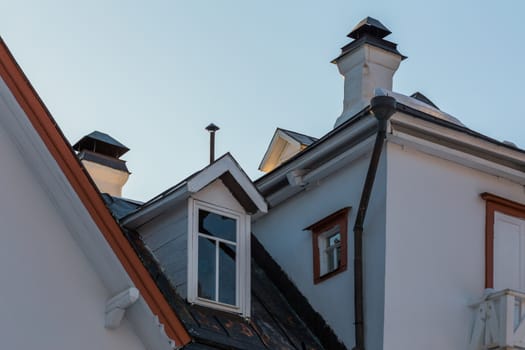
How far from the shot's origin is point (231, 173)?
59.8ft

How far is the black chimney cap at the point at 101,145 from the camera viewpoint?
22.6 m

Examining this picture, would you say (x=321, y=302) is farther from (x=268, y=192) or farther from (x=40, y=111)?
(x=40, y=111)

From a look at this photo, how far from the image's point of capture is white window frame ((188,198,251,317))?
17.6 m

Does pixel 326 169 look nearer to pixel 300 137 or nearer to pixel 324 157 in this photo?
pixel 324 157

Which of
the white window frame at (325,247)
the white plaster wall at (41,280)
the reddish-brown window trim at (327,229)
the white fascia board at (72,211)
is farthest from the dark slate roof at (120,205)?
the white plaster wall at (41,280)

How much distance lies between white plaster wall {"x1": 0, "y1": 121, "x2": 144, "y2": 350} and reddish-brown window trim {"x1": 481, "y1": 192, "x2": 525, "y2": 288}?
6.27 metres

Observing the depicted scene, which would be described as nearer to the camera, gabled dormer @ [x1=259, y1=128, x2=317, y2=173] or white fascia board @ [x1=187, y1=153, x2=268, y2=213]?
white fascia board @ [x1=187, y1=153, x2=268, y2=213]

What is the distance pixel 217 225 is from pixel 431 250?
3019 mm

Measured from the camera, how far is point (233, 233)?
60.8 ft

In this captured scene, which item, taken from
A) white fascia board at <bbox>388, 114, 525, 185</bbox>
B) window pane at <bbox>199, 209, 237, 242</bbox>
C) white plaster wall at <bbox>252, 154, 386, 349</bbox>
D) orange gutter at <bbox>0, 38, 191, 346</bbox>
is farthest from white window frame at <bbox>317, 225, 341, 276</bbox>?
orange gutter at <bbox>0, 38, 191, 346</bbox>

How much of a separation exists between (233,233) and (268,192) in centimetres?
275

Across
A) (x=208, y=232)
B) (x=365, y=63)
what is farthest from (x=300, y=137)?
(x=208, y=232)

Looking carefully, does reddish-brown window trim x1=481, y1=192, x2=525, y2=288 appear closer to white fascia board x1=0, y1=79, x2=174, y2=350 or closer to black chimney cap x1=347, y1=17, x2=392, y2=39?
black chimney cap x1=347, y1=17, x2=392, y2=39

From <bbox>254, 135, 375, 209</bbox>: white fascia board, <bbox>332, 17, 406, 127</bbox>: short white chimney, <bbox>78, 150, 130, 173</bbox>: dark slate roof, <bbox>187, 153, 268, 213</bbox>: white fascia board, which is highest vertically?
<bbox>332, 17, 406, 127</bbox>: short white chimney
